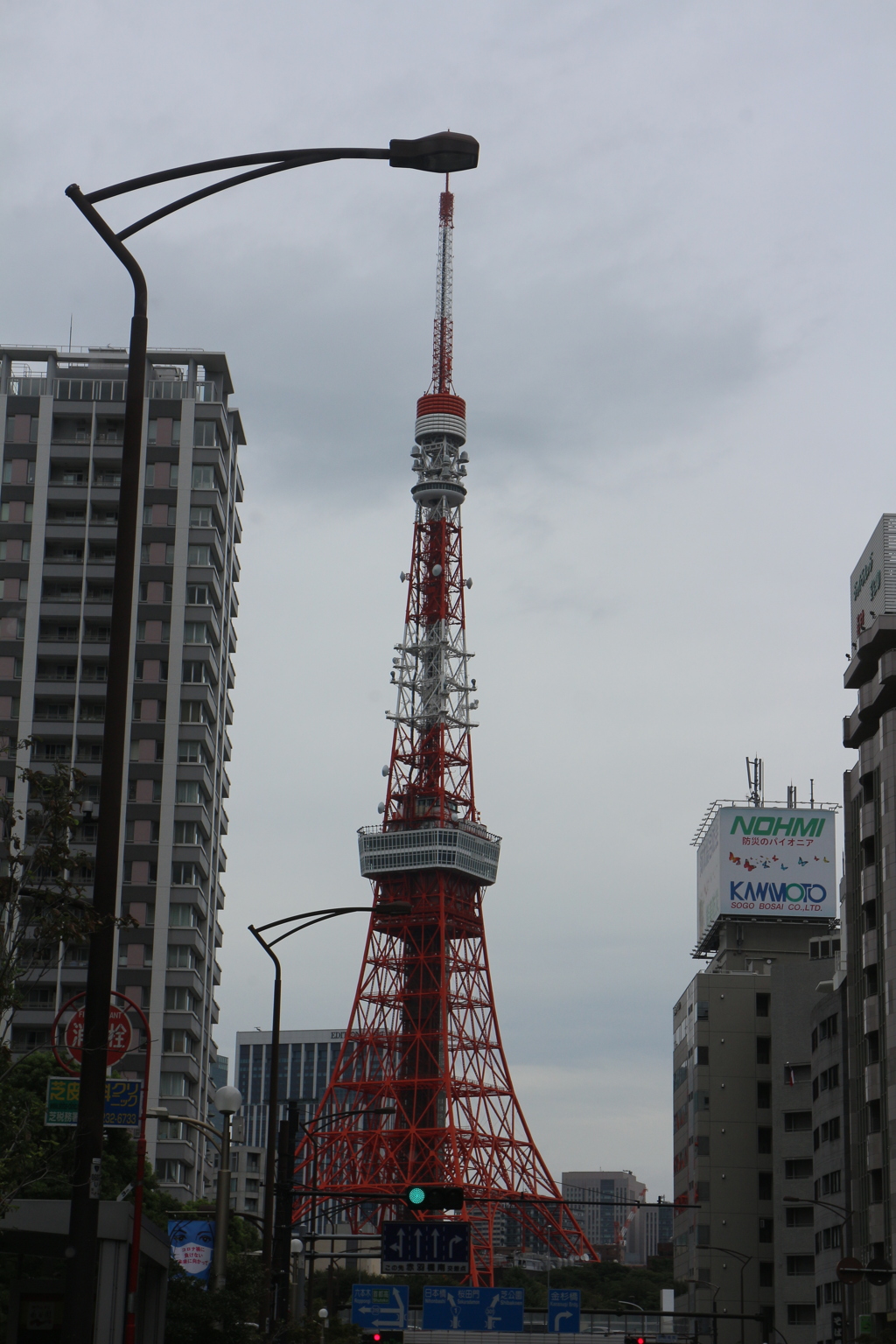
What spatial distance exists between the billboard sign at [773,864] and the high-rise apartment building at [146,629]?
113ft

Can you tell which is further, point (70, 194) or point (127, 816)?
point (127, 816)

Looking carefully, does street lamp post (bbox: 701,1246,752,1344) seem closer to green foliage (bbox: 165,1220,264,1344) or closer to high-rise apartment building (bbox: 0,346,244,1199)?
high-rise apartment building (bbox: 0,346,244,1199)

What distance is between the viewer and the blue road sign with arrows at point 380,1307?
75.5 metres

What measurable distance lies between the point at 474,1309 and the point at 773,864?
4847 centimetres

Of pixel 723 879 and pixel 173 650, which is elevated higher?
pixel 173 650

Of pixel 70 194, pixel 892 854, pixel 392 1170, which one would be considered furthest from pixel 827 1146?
pixel 70 194

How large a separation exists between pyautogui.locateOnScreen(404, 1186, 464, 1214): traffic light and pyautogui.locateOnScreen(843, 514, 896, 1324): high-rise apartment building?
116ft

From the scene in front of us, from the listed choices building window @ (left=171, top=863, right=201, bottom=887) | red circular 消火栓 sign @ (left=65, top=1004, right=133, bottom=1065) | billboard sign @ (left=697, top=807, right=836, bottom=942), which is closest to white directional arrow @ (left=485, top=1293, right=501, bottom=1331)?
building window @ (left=171, top=863, right=201, bottom=887)

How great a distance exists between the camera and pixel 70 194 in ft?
Result: 48.2

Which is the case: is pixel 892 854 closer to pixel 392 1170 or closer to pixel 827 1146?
pixel 827 1146

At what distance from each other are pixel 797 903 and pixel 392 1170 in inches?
1264

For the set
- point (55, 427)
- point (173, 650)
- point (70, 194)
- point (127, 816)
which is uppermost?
point (55, 427)

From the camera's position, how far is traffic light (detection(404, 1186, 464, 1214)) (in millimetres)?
33906

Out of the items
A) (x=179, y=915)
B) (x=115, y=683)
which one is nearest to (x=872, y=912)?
(x=179, y=915)
